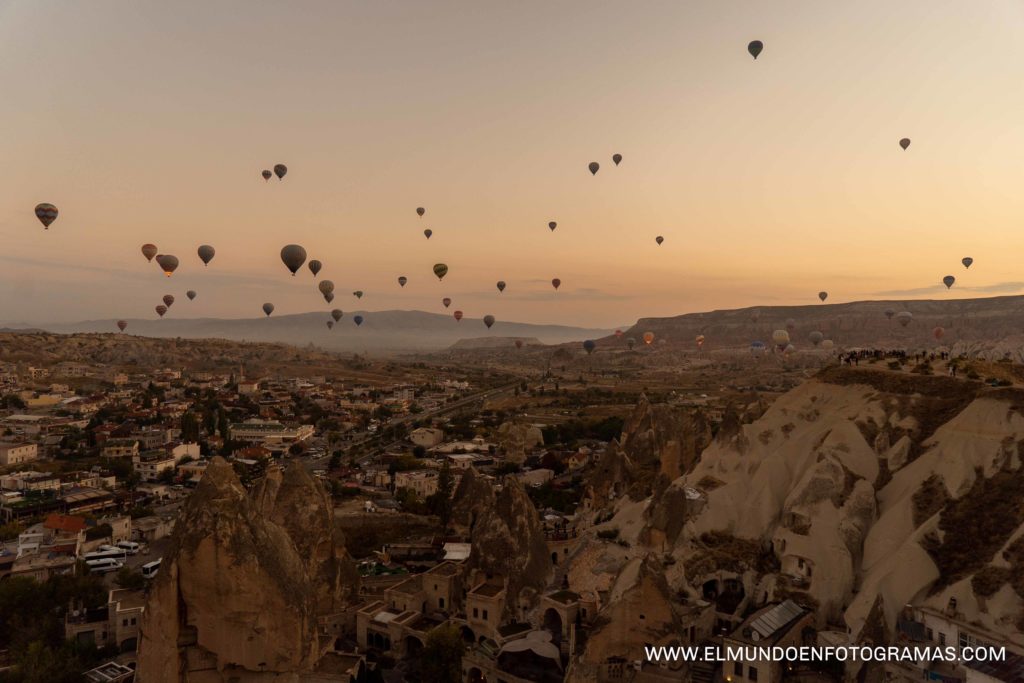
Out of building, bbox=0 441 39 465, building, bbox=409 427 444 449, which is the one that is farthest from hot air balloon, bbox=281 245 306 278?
building, bbox=0 441 39 465

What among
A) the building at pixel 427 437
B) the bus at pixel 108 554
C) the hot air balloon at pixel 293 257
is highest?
the hot air balloon at pixel 293 257

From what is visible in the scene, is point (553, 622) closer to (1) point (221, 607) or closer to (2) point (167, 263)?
(1) point (221, 607)

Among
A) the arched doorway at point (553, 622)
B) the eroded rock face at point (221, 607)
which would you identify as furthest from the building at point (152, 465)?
the eroded rock face at point (221, 607)

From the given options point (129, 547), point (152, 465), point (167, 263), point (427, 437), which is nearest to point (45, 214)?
point (167, 263)

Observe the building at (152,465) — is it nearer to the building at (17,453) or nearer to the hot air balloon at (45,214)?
the building at (17,453)

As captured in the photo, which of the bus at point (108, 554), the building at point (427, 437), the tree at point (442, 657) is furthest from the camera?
the building at point (427, 437)

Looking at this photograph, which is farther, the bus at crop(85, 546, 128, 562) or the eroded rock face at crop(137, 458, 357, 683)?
the bus at crop(85, 546, 128, 562)

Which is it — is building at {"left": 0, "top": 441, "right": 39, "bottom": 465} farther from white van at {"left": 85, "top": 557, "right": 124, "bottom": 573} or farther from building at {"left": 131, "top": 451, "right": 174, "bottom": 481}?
white van at {"left": 85, "top": 557, "right": 124, "bottom": 573}
